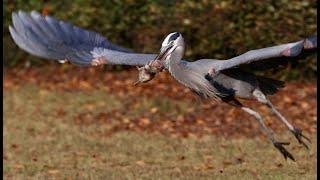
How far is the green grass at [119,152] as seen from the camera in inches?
396

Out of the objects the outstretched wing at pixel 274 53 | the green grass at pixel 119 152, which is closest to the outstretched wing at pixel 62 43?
the outstretched wing at pixel 274 53

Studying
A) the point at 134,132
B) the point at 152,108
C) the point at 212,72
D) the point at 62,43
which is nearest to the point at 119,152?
the point at 134,132

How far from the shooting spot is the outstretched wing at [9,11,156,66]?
8.24 metres

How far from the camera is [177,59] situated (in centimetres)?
771

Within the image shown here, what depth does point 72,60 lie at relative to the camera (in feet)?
28.1

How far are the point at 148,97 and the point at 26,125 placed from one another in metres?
2.58

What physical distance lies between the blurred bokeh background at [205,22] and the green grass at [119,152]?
180 centimetres

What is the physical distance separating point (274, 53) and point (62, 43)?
2.07 metres

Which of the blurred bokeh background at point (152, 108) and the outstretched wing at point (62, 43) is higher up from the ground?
the outstretched wing at point (62, 43)

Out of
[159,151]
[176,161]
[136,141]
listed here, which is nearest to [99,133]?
[136,141]

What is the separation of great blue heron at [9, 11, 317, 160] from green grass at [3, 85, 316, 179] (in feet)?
4.80

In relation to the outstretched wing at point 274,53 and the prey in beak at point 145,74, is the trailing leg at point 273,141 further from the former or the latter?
the prey in beak at point 145,74

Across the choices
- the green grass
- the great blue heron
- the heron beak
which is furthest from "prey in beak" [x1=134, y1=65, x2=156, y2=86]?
the green grass

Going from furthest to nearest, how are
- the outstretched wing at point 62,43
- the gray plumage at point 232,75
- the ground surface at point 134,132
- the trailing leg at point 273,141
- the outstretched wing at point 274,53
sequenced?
the ground surface at point 134,132
the outstretched wing at point 62,43
the trailing leg at point 273,141
the gray plumage at point 232,75
the outstretched wing at point 274,53
